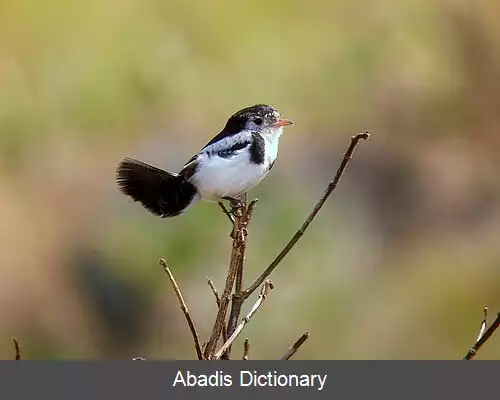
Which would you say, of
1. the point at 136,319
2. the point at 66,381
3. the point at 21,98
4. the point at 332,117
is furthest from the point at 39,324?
the point at 66,381

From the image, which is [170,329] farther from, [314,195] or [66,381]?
[66,381]

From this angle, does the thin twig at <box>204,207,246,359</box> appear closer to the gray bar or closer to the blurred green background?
the gray bar

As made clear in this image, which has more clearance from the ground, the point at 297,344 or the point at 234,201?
the point at 234,201

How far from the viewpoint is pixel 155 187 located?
4.02 ft

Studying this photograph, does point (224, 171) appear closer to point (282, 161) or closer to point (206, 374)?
point (206, 374)

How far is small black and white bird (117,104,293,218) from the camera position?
1.25 meters

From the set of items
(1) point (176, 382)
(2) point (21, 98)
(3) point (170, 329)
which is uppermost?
(2) point (21, 98)

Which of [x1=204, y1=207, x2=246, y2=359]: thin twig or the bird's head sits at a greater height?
the bird's head

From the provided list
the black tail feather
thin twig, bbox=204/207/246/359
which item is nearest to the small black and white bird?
the black tail feather

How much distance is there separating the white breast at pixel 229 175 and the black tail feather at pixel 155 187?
2cm

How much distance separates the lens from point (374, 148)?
8.39ft

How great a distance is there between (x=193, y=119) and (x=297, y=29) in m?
0.43

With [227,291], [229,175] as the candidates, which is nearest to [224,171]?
[229,175]

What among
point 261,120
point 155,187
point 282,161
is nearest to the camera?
point 155,187
